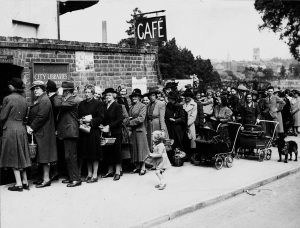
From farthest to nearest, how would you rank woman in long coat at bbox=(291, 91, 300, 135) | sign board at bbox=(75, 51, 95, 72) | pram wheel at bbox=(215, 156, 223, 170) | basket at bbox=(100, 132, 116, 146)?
woman in long coat at bbox=(291, 91, 300, 135) → sign board at bbox=(75, 51, 95, 72) → pram wheel at bbox=(215, 156, 223, 170) → basket at bbox=(100, 132, 116, 146)

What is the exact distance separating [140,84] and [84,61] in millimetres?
2328

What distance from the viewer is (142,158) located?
30.3ft

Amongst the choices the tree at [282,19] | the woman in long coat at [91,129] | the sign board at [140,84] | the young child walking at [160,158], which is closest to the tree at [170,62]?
the tree at [282,19]

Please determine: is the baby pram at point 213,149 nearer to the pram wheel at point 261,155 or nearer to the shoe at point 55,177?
the pram wheel at point 261,155

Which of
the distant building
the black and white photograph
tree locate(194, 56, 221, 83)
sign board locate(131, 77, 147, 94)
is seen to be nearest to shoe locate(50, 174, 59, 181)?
the black and white photograph

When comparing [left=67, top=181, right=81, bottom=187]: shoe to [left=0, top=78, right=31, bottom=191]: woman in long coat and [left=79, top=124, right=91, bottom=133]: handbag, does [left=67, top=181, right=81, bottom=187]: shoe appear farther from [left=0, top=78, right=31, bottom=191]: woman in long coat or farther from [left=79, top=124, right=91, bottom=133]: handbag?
[left=79, top=124, right=91, bottom=133]: handbag

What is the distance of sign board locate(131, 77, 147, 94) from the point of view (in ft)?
43.0

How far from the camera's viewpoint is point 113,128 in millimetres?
8750

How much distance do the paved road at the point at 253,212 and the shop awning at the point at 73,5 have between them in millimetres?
12564

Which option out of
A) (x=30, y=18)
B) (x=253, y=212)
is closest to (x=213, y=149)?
(x=253, y=212)

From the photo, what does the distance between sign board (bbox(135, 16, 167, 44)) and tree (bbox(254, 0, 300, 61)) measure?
76.6 ft

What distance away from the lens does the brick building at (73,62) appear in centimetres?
1005

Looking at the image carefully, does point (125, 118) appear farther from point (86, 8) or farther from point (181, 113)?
point (86, 8)

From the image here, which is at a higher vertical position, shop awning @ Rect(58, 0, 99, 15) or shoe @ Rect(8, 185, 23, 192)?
shop awning @ Rect(58, 0, 99, 15)
